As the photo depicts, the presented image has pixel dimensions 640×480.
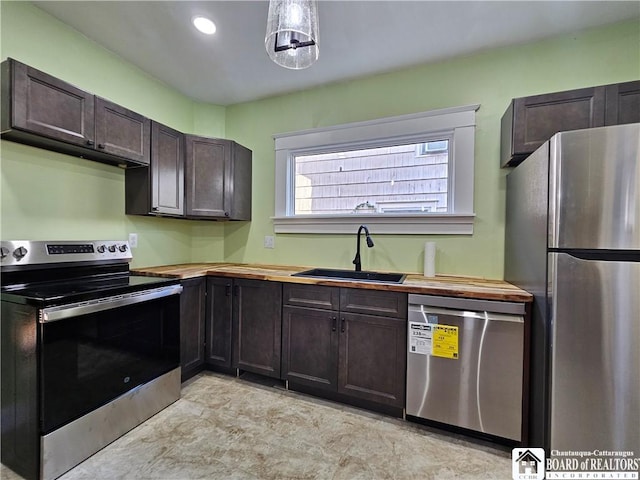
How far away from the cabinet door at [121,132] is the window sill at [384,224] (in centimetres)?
A: 125

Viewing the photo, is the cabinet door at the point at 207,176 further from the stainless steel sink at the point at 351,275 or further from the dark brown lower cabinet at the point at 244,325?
the stainless steel sink at the point at 351,275

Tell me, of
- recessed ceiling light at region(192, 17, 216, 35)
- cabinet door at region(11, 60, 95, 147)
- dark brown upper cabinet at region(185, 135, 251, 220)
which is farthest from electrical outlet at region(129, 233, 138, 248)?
recessed ceiling light at region(192, 17, 216, 35)

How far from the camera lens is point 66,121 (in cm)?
179

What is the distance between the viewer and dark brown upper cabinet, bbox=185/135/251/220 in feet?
8.75

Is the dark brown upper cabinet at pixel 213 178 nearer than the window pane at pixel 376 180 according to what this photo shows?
No

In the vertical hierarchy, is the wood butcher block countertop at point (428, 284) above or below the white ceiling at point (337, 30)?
below

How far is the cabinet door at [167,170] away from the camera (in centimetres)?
238

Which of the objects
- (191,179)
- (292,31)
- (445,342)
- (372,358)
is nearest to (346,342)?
(372,358)

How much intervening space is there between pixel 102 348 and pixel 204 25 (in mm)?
2134

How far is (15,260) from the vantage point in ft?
5.48

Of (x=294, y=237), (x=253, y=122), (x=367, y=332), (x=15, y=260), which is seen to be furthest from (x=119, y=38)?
(x=367, y=332)

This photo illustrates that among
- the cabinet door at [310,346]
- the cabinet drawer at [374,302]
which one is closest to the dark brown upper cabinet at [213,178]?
the cabinet door at [310,346]

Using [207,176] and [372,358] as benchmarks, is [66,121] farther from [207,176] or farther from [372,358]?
[372,358]

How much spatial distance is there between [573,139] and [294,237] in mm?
2154
